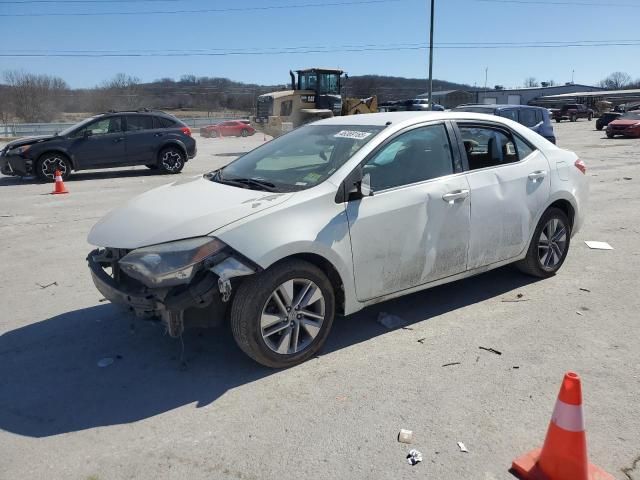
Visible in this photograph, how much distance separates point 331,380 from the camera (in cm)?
362

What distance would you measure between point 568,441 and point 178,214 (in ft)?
8.63

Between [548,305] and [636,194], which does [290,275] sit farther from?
[636,194]

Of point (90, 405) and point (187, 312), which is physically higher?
point (187, 312)

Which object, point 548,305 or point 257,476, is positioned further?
point 548,305

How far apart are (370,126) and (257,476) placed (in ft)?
9.17

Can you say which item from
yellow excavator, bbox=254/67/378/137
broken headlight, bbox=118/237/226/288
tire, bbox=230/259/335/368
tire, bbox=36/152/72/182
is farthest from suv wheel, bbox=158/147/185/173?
tire, bbox=230/259/335/368

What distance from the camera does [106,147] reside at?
1380 cm

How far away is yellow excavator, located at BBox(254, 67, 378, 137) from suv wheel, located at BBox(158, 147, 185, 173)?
340 inches

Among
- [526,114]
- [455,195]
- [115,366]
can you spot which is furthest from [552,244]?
[526,114]

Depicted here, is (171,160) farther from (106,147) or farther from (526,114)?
(526,114)

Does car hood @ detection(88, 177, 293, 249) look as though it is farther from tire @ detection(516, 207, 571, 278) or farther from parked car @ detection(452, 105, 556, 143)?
parked car @ detection(452, 105, 556, 143)

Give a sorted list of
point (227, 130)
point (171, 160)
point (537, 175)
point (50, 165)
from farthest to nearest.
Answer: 1. point (227, 130)
2. point (171, 160)
3. point (50, 165)
4. point (537, 175)

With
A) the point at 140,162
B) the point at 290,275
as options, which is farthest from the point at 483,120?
the point at 140,162

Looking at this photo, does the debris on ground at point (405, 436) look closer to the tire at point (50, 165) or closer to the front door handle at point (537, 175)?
the front door handle at point (537, 175)
